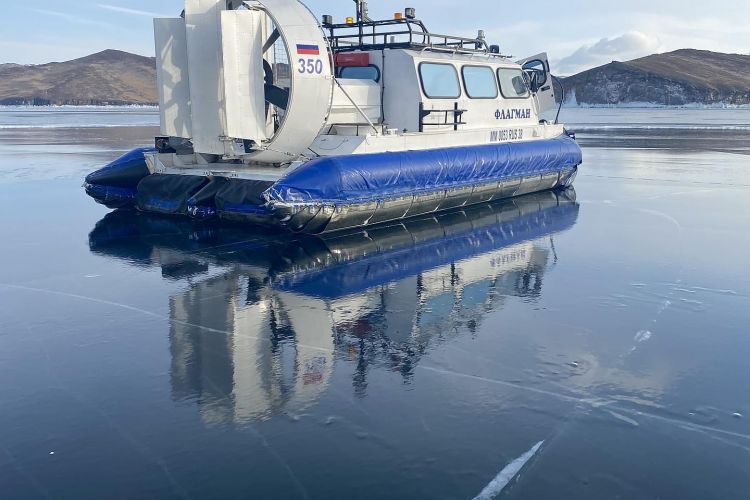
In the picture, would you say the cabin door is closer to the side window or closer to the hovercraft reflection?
the side window

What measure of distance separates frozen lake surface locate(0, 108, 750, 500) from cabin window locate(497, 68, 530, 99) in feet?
14.2

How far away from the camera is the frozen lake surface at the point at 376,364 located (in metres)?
2.99

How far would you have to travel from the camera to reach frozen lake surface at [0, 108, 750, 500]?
9.80ft

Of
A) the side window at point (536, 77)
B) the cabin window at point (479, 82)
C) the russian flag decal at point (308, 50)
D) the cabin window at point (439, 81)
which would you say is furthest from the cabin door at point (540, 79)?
the russian flag decal at point (308, 50)

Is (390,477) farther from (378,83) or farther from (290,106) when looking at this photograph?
(378,83)

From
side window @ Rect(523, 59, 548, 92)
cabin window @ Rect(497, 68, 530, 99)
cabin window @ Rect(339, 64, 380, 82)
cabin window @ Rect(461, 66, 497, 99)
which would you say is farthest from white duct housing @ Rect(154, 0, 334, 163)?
side window @ Rect(523, 59, 548, 92)

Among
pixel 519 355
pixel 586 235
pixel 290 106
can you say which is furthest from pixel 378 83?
pixel 519 355

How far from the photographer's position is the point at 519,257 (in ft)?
23.4

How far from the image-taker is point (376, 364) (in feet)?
13.8

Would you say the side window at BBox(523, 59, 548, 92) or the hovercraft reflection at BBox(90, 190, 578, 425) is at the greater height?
the side window at BBox(523, 59, 548, 92)

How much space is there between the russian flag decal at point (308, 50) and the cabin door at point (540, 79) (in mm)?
5789

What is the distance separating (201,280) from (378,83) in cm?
504

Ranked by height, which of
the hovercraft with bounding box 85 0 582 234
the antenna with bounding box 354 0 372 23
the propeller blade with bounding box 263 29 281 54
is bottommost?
the hovercraft with bounding box 85 0 582 234

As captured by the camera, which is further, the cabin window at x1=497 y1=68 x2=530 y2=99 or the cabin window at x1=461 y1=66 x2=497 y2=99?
the cabin window at x1=497 y1=68 x2=530 y2=99
